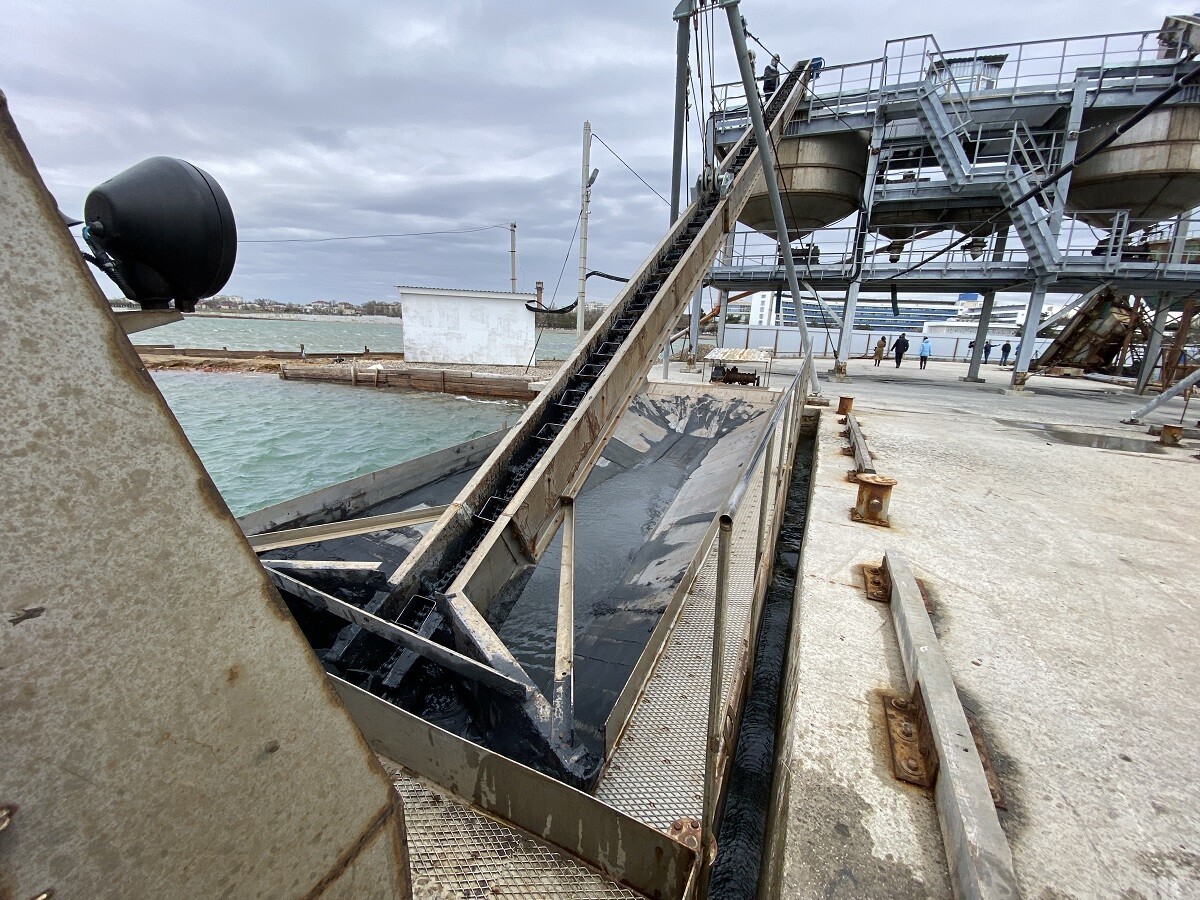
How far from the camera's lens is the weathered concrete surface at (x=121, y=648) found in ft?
1.89

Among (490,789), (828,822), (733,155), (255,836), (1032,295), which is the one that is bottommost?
(490,789)

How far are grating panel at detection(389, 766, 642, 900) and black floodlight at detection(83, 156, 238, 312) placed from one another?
1.63 meters

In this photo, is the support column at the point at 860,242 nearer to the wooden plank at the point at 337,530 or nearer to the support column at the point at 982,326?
the support column at the point at 982,326

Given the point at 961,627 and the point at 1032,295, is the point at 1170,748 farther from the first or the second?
the point at 1032,295

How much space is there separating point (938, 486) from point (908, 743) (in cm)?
339

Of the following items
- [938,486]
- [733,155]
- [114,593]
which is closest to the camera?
[114,593]

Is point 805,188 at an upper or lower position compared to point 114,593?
upper

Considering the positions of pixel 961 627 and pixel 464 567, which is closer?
pixel 961 627

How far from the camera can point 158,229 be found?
3.39ft

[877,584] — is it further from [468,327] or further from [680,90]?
[468,327]

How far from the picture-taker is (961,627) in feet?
7.73

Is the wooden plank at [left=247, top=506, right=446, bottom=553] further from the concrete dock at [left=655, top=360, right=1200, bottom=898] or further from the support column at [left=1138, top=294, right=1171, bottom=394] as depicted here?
the support column at [left=1138, top=294, right=1171, bottom=394]

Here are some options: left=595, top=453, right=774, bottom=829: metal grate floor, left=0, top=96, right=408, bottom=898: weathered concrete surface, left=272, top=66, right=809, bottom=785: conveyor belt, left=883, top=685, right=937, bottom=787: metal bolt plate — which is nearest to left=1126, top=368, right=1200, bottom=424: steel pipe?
left=272, top=66, right=809, bottom=785: conveyor belt

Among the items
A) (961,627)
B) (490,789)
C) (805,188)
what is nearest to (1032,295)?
(805,188)
